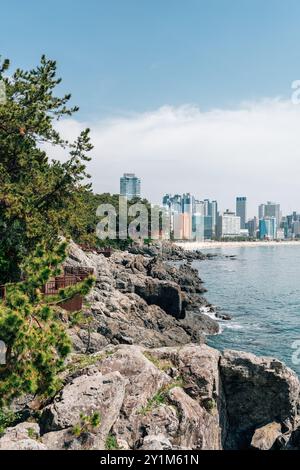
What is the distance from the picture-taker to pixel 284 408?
15891 millimetres

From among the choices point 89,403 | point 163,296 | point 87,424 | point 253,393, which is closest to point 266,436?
point 253,393

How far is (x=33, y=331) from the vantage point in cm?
1012

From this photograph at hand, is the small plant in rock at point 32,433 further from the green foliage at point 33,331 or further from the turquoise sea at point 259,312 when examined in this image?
the turquoise sea at point 259,312

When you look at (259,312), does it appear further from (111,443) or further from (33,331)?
(33,331)

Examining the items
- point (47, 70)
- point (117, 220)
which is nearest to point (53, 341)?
point (47, 70)

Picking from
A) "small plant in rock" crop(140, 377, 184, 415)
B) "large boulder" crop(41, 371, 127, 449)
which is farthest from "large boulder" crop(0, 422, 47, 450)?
"small plant in rock" crop(140, 377, 184, 415)

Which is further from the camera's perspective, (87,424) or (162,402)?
(162,402)

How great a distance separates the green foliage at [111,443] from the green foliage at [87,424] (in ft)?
2.44

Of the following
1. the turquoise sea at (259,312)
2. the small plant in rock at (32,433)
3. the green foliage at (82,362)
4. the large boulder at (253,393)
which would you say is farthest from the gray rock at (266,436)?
the turquoise sea at (259,312)

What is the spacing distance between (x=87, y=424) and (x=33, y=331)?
287cm

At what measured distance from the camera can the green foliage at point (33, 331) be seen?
9.60 meters

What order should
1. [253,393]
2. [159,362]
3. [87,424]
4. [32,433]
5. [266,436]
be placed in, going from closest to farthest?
[87,424], [32,433], [266,436], [159,362], [253,393]

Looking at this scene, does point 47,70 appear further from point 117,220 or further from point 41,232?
point 117,220

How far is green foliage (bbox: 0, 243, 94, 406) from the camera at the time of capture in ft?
31.5
